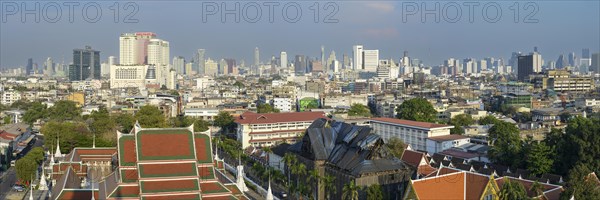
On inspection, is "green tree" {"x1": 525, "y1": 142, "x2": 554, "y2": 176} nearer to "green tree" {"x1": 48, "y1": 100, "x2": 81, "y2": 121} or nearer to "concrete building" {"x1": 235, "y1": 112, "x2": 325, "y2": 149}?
"concrete building" {"x1": 235, "y1": 112, "x2": 325, "y2": 149}

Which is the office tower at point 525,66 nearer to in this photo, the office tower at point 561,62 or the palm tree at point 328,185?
the office tower at point 561,62

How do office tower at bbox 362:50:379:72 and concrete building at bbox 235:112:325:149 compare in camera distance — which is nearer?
concrete building at bbox 235:112:325:149

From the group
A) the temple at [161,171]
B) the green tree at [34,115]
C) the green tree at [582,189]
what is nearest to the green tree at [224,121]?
the green tree at [34,115]

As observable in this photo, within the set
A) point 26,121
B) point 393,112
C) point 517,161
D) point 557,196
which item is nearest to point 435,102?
point 393,112

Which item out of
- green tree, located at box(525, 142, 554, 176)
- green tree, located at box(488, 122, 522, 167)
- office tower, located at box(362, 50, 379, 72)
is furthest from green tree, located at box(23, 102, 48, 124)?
office tower, located at box(362, 50, 379, 72)

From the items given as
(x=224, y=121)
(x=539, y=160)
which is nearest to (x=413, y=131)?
(x=539, y=160)

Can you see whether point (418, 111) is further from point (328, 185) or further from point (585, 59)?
point (585, 59)
